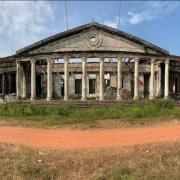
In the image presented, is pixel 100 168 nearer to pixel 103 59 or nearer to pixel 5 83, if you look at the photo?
pixel 103 59

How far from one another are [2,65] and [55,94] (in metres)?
6.53

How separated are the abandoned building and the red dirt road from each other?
71.4ft

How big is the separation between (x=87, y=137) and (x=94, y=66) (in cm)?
2864

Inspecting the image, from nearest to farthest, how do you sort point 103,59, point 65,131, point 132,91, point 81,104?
point 65,131 → point 81,104 → point 103,59 → point 132,91

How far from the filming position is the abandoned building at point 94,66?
132 feet

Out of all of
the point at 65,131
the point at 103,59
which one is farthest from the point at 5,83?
the point at 65,131

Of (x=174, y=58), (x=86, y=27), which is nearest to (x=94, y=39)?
(x=86, y=27)

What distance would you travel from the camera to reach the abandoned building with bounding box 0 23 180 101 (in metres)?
40.2

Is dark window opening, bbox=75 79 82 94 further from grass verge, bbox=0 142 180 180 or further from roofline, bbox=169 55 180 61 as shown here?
grass verge, bbox=0 142 180 180

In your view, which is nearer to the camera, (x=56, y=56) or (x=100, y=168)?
(x=100, y=168)

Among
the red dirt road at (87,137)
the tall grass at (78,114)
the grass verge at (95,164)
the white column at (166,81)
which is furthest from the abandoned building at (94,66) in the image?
the grass verge at (95,164)

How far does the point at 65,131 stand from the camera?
17734 mm

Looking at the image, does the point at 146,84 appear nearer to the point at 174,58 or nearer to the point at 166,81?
the point at 174,58

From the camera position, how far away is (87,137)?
15789mm
